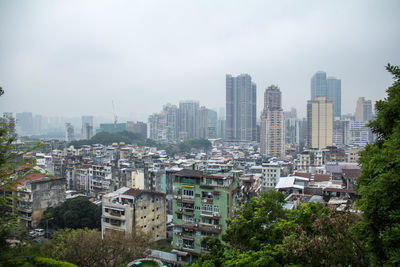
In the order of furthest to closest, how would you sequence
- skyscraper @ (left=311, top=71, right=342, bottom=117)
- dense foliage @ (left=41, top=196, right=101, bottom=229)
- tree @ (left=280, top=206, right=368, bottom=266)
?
skyscraper @ (left=311, top=71, right=342, bottom=117), dense foliage @ (left=41, top=196, right=101, bottom=229), tree @ (left=280, top=206, right=368, bottom=266)

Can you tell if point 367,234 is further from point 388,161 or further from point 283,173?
point 283,173

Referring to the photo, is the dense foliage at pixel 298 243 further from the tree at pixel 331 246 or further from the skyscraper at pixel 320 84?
the skyscraper at pixel 320 84

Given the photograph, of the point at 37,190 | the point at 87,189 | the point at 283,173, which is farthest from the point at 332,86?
the point at 37,190

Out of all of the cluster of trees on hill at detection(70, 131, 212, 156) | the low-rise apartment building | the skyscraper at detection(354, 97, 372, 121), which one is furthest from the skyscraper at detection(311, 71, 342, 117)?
the low-rise apartment building

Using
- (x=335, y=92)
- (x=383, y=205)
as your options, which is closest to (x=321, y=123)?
(x=383, y=205)

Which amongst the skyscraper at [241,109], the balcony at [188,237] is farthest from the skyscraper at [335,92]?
the balcony at [188,237]

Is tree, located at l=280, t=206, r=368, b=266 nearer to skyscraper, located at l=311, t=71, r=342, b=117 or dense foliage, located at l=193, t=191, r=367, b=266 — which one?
dense foliage, located at l=193, t=191, r=367, b=266
